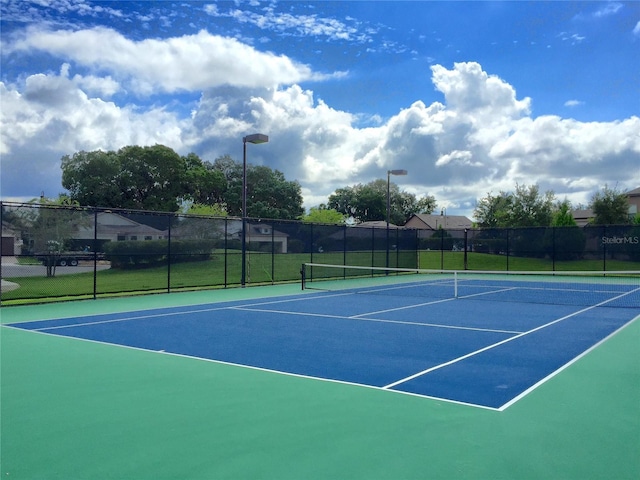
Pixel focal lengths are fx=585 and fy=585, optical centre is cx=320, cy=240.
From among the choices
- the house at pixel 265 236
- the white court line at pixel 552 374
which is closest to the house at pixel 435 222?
the house at pixel 265 236

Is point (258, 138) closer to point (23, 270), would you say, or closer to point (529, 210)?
point (23, 270)

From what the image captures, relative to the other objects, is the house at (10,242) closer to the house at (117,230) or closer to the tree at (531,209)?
the house at (117,230)

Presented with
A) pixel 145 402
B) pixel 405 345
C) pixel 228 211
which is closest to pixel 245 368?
pixel 145 402

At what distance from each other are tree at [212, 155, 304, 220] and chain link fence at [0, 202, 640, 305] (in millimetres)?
34355

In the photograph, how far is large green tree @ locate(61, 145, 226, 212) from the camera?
169 feet

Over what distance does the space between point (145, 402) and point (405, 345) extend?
4.38 meters

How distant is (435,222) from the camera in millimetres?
84500

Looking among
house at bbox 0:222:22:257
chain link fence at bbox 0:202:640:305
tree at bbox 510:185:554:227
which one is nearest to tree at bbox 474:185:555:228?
tree at bbox 510:185:554:227

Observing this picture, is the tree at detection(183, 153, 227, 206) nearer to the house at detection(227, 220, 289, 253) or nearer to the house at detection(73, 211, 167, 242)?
the house at detection(227, 220, 289, 253)

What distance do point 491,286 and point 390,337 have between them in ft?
41.1

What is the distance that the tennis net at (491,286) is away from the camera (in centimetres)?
1655

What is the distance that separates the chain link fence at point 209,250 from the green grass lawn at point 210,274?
1.3 inches

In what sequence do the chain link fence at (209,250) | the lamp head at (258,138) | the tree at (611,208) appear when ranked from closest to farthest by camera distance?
the chain link fence at (209,250)
the lamp head at (258,138)
the tree at (611,208)

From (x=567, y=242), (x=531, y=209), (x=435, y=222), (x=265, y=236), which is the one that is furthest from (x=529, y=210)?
(x=435, y=222)
